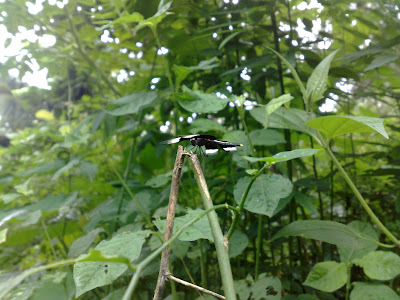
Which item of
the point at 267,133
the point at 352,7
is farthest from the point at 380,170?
the point at 352,7

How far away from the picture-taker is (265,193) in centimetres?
62

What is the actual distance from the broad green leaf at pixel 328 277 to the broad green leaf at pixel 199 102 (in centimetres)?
37

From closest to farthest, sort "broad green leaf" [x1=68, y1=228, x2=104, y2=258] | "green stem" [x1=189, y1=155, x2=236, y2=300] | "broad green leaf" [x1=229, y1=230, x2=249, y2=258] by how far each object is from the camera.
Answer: "green stem" [x1=189, y1=155, x2=236, y2=300] → "broad green leaf" [x1=229, y1=230, x2=249, y2=258] → "broad green leaf" [x1=68, y1=228, x2=104, y2=258]

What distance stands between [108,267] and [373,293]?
1.55ft

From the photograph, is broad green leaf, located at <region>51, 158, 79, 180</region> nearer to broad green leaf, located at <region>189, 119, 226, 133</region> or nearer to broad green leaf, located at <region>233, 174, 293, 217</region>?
broad green leaf, located at <region>189, 119, 226, 133</region>

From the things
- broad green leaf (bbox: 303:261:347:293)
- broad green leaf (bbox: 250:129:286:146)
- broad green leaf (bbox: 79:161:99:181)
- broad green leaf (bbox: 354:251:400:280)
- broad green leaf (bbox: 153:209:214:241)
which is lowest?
broad green leaf (bbox: 303:261:347:293)

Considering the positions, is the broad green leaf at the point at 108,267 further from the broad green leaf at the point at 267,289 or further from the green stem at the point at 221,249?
the broad green leaf at the point at 267,289

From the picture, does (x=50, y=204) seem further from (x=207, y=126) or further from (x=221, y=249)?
(x=221, y=249)

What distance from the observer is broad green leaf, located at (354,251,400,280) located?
2.03 ft

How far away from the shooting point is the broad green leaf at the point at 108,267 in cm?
46

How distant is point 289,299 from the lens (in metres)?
0.73

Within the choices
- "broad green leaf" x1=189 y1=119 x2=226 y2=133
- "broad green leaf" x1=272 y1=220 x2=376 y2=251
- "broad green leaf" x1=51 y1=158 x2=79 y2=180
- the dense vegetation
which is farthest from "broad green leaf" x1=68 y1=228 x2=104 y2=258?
"broad green leaf" x1=272 y1=220 x2=376 y2=251

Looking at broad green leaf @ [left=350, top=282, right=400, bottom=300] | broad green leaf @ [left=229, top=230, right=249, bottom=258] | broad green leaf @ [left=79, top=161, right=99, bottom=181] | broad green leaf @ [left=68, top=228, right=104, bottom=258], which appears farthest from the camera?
broad green leaf @ [left=79, top=161, right=99, bottom=181]

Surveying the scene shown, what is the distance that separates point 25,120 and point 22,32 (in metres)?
2.34
